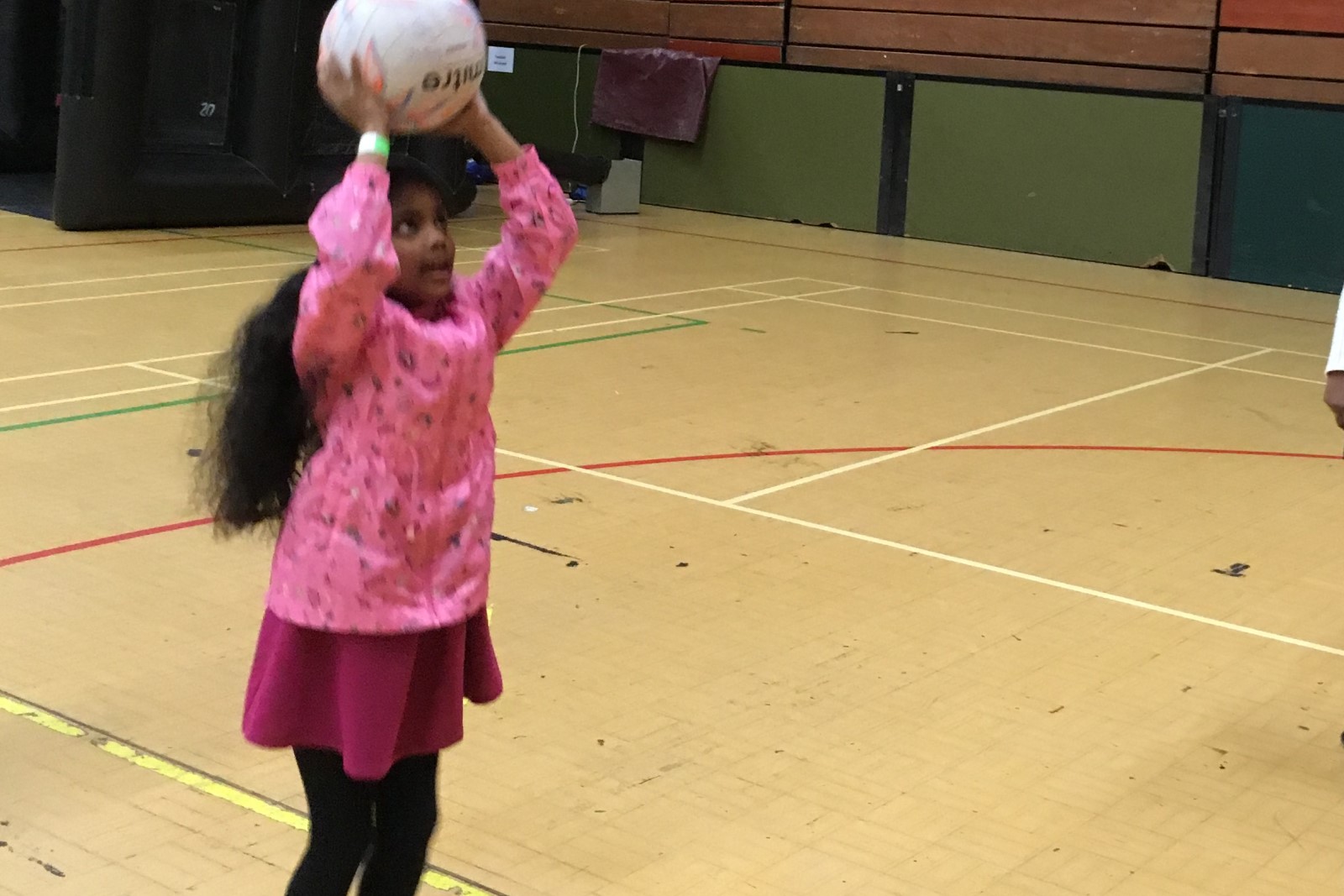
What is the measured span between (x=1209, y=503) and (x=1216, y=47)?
6348 mm

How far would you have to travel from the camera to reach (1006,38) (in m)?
12.0

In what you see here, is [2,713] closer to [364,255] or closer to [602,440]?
[364,255]

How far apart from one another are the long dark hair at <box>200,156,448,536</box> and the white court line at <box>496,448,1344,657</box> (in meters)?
2.79

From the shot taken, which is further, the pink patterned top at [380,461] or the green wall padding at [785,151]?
the green wall padding at [785,151]

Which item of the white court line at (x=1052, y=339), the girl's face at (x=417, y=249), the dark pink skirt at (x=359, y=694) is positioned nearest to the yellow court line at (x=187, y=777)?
the dark pink skirt at (x=359, y=694)

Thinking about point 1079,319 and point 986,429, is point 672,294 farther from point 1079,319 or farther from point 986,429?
point 986,429

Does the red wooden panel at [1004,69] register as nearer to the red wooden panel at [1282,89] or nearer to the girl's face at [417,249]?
the red wooden panel at [1282,89]

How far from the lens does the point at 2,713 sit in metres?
3.47

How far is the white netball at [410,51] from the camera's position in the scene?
7.25 ft

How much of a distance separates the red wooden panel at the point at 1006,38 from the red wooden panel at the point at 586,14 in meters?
1.43

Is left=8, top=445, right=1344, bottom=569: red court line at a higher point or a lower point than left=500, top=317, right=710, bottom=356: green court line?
lower

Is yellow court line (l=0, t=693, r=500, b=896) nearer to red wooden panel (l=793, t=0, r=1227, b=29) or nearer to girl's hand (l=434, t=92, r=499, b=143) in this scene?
girl's hand (l=434, t=92, r=499, b=143)

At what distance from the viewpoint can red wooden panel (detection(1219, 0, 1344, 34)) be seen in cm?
1044

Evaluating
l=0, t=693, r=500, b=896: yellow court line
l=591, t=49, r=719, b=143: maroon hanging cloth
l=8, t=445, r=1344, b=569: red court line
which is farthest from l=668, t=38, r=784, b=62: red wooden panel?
l=0, t=693, r=500, b=896: yellow court line
